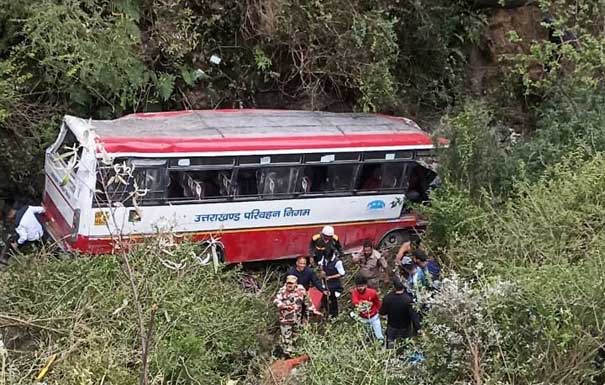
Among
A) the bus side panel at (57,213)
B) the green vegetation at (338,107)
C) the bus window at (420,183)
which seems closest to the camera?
the green vegetation at (338,107)

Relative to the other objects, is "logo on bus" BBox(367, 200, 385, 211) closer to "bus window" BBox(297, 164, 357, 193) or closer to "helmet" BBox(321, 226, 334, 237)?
"bus window" BBox(297, 164, 357, 193)

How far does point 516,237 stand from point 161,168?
4696mm

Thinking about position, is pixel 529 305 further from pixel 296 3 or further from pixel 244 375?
pixel 296 3

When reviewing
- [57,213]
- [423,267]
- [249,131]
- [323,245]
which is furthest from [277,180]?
[57,213]

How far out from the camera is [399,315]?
966 cm

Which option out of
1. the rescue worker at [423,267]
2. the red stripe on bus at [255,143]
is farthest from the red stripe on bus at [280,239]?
the rescue worker at [423,267]

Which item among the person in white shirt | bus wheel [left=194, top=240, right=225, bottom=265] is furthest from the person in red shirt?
the person in white shirt

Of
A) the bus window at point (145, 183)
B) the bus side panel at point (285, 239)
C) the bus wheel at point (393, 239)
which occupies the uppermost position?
the bus window at point (145, 183)

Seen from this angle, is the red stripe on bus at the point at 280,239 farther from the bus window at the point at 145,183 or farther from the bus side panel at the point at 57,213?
the bus side panel at the point at 57,213

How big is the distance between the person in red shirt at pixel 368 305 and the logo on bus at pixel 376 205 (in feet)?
9.76

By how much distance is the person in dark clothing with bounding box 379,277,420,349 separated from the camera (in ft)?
31.6

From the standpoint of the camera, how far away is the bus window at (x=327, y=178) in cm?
1238

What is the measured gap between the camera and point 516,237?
10156mm

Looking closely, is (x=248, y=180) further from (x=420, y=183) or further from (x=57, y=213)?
(x=420, y=183)
